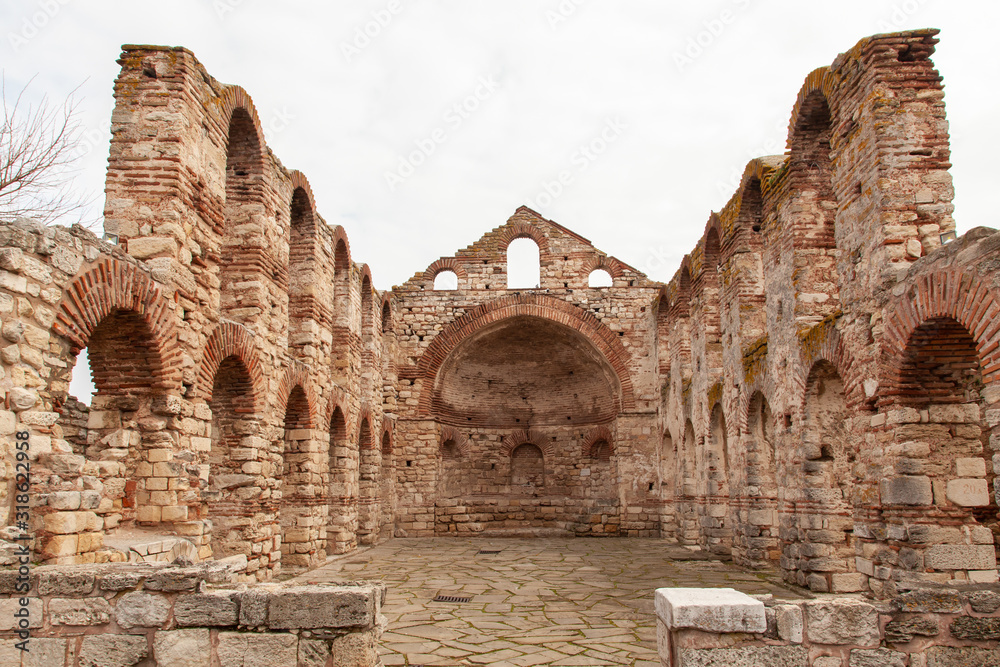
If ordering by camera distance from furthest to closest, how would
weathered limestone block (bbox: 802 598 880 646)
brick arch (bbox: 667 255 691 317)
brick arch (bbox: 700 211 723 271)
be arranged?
brick arch (bbox: 667 255 691 317) < brick arch (bbox: 700 211 723 271) < weathered limestone block (bbox: 802 598 880 646)

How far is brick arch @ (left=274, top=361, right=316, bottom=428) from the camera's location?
385 inches

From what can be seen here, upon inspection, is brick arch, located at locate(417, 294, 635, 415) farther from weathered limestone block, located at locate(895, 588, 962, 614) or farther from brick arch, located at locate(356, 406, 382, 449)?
weathered limestone block, located at locate(895, 588, 962, 614)

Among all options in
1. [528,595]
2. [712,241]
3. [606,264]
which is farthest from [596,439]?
[528,595]

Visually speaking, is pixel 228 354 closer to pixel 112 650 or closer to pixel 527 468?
pixel 112 650

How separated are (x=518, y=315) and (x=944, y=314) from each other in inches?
515

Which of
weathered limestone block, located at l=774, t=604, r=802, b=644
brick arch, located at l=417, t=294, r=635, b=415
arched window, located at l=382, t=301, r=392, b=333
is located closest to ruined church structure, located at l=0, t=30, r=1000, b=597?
arched window, located at l=382, t=301, r=392, b=333

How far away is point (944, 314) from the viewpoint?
19.6ft

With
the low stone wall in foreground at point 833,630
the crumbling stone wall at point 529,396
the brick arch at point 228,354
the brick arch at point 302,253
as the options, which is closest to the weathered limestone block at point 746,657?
the low stone wall in foreground at point 833,630

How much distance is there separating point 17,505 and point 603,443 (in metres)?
16.1

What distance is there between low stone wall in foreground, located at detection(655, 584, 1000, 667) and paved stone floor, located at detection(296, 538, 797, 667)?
5.81 ft

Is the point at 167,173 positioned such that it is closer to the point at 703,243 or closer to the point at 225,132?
the point at 225,132

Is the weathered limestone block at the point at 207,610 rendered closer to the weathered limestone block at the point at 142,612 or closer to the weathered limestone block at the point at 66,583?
the weathered limestone block at the point at 142,612

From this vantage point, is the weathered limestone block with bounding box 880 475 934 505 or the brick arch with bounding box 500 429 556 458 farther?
the brick arch with bounding box 500 429 556 458

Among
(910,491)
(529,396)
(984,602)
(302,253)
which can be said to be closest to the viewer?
(984,602)
